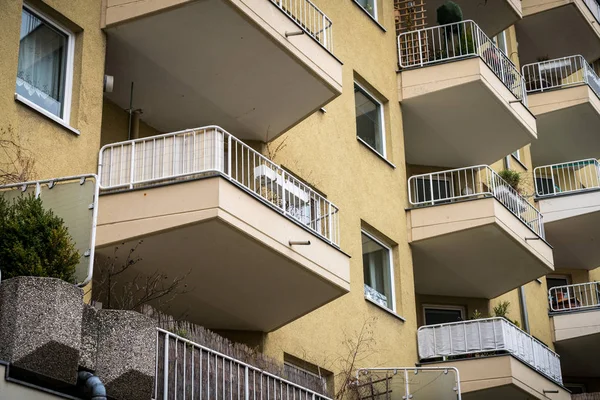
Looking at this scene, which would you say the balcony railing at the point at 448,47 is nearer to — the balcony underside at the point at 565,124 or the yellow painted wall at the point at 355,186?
the yellow painted wall at the point at 355,186

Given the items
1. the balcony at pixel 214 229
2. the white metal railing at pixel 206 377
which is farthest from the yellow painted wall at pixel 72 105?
the white metal railing at pixel 206 377

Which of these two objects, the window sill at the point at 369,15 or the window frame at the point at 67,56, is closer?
the window frame at the point at 67,56

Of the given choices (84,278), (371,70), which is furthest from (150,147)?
(371,70)

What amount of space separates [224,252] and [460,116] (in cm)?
966

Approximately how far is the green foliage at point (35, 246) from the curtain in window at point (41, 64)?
279 centimetres

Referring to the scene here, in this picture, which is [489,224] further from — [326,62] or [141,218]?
[141,218]

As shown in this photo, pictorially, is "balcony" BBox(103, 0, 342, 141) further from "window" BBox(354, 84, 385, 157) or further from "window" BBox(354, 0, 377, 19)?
"window" BBox(354, 0, 377, 19)

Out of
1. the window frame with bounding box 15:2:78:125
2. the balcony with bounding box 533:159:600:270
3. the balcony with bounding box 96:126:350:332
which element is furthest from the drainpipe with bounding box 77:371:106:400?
the balcony with bounding box 533:159:600:270

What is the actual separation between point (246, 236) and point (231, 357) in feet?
5.34

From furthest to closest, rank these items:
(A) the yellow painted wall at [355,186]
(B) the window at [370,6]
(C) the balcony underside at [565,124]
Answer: (C) the balcony underside at [565,124]
(B) the window at [370,6]
(A) the yellow painted wall at [355,186]

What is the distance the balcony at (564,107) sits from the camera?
27000 mm

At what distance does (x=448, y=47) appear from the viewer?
22625 millimetres

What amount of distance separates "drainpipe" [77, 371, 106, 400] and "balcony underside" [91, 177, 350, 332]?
347 cm

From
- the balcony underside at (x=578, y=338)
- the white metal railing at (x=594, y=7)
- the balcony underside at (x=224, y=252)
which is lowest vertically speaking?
the balcony underside at (x=224, y=252)
